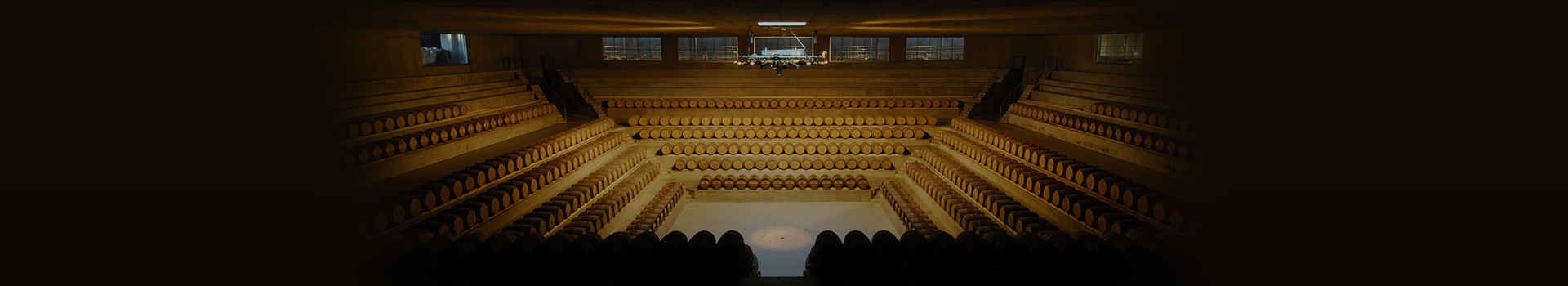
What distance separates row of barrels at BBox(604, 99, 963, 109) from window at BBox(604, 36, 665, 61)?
2.44m

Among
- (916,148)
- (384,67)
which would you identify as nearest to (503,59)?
(384,67)

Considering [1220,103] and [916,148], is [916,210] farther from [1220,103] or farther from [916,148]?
[1220,103]

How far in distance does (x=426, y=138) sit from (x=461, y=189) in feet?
8.99

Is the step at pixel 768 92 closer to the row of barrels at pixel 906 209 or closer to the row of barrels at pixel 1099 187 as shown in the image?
the row of barrels at pixel 906 209

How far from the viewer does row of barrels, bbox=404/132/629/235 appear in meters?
7.68

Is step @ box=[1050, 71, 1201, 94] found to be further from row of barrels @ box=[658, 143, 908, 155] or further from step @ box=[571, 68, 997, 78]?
row of barrels @ box=[658, 143, 908, 155]

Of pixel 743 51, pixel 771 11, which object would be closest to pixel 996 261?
pixel 771 11

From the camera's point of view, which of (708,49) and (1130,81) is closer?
(1130,81)

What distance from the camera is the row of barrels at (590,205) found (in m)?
8.78

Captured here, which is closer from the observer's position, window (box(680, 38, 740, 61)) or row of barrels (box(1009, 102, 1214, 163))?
row of barrels (box(1009, 102, 1214, 163))

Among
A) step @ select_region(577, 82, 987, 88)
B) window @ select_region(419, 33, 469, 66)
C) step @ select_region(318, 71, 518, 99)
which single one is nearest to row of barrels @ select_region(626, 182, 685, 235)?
step @ select_region(577, 82, 987, 88)

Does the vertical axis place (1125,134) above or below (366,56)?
below

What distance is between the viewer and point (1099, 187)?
879 cm

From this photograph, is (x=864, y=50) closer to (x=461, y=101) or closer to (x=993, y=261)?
(x=461, y=101)
